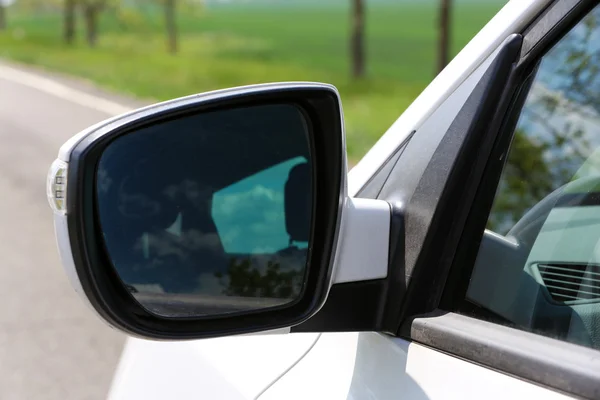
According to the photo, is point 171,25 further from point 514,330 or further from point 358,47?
point 514,330

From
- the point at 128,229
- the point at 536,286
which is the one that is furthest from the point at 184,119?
the point at 536,286

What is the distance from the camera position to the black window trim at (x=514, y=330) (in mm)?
1028

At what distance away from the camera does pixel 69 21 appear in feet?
141

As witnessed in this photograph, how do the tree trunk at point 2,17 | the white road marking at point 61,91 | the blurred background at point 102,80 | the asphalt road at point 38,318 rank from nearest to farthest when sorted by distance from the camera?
the asphalt road at point 38,318
the blurred background at point 102,80
the white road marking at point 61,91
the tree trunk at point 2,17

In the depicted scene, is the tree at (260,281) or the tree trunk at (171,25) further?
the tree trunk at (171,25)

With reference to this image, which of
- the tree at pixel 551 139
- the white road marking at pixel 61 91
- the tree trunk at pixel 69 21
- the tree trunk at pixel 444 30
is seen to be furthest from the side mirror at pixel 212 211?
the tree trunk at pixel 69 21

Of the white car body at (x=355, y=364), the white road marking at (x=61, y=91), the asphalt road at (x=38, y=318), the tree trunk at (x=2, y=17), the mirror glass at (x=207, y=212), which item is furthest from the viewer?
the tree trunk at (x=2, y=17)

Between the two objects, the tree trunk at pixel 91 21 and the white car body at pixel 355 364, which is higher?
the white car body at pixel 355 364

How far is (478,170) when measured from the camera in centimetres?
130

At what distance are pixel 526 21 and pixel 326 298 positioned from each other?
53 centimetres

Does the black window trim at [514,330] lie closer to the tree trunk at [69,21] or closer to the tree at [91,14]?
the tree trunk at [69,21]

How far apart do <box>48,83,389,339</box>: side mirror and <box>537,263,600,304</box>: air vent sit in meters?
0.26

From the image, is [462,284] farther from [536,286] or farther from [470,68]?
[470,68]

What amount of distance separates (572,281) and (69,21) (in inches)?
1751
